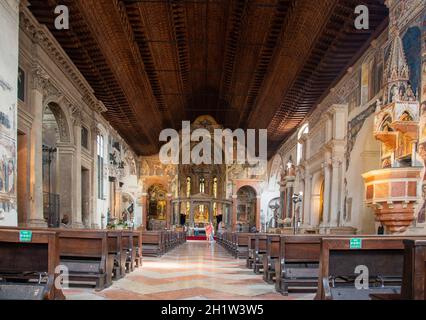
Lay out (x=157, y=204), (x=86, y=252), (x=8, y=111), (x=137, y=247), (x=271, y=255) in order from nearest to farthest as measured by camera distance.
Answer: (x=86, y=252) < (x=271, y=255) < (x=8, y=111) < (x=137, y=247) < (x=157, y=204)

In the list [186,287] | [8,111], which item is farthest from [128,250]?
[8,111]

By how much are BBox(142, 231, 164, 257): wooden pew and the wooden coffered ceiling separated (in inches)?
234

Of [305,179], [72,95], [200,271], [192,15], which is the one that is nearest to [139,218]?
[305,179]

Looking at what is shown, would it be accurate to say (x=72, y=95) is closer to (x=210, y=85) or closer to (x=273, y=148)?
(x=210, y=85)

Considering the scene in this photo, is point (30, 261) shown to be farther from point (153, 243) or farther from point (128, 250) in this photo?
point (153, 243)

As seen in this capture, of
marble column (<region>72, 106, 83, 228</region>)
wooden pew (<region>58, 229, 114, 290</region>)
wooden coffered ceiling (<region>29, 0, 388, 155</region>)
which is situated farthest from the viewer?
marble column (<region>72, 106, 83, 228</region>)

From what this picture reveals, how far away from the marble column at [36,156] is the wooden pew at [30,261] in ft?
22.6

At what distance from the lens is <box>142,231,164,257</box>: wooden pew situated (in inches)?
556

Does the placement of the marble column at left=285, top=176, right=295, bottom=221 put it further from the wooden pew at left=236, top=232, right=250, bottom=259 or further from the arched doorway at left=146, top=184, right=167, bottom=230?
the arched doorway at left=146, top=184, right=167, bottom=230

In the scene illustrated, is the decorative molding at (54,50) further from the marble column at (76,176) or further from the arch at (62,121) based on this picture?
the arch at (62,121)

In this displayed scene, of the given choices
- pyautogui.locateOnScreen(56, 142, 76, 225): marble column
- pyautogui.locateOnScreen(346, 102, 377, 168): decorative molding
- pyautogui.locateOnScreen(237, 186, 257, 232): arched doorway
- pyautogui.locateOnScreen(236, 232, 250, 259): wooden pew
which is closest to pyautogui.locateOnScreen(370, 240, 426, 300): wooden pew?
pyautogui.locateOnScreen(346, 102, 377, 168): decorative molding

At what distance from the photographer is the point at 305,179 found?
2128 centimetres

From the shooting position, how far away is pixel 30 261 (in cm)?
504

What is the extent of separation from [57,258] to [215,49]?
15.6 meters
